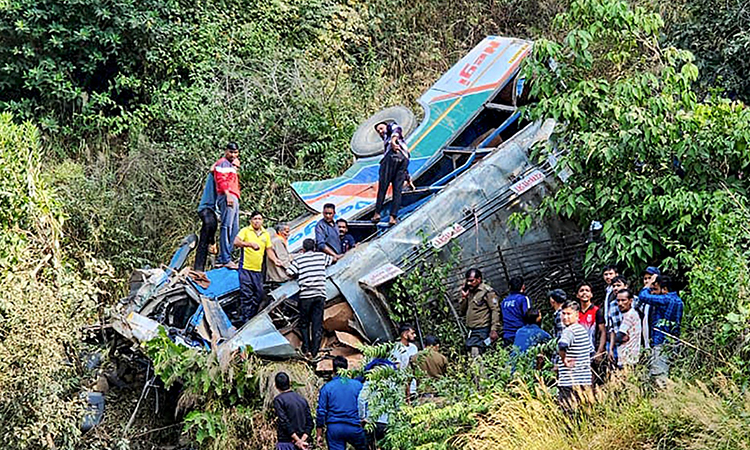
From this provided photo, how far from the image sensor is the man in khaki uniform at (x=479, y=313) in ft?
45.3

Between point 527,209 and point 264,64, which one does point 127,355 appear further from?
point 264,64

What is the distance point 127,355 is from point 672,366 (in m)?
7.19

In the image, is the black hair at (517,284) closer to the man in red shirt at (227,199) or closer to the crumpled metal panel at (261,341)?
the crumpled metal panel at (261,341)

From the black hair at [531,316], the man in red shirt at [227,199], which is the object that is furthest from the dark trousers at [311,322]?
the black hair at [531,316]

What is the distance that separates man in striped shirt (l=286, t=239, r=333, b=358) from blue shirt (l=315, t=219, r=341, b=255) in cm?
111

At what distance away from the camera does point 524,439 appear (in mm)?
10281

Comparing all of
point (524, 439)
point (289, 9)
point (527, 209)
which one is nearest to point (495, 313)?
point (527, 209)

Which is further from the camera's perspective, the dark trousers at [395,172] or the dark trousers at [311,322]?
the dark trousers at [395,172]

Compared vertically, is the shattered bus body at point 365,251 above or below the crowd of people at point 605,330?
below

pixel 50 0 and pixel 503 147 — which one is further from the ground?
pixel 50 0

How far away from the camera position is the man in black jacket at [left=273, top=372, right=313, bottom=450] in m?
11.9

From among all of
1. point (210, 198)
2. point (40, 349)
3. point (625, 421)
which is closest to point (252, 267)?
point (210, 198)

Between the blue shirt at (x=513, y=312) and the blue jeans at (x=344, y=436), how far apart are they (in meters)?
2.41

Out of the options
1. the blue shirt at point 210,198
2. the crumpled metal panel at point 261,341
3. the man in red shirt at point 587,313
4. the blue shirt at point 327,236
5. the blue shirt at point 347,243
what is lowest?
the blue shirt at point 347,243
